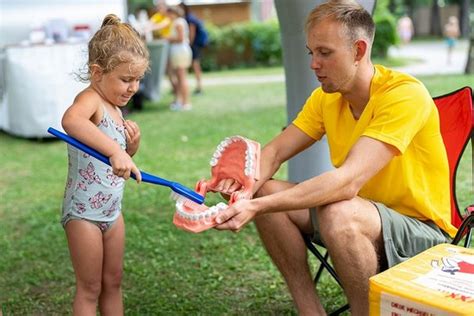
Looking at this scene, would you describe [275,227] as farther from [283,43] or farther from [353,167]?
[283,43]

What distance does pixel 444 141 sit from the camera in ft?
9.34

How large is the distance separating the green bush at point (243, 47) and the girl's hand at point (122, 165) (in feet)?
48.2

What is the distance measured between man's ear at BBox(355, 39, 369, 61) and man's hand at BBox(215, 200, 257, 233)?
0.65 m

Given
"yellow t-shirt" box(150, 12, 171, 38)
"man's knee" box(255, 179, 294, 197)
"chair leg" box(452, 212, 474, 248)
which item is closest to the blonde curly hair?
"man's knee" box(255, 179, 294, 197)

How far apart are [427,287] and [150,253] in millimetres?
2226

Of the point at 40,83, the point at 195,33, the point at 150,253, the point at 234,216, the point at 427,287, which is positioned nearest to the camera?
the point at 427,287

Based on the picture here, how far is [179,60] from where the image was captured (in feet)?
31.5

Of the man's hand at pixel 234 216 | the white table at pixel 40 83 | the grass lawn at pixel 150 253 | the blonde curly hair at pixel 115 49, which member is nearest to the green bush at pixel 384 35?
the grass lawn at pixel 150 253

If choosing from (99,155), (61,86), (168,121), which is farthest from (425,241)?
(168,121)

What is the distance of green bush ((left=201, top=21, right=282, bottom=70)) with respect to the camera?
55.3 ft

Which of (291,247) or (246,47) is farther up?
(291,247)

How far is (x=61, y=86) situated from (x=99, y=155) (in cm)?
520

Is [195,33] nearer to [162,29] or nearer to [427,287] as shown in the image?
[162,29]

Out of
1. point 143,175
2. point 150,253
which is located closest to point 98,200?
point 143,175
